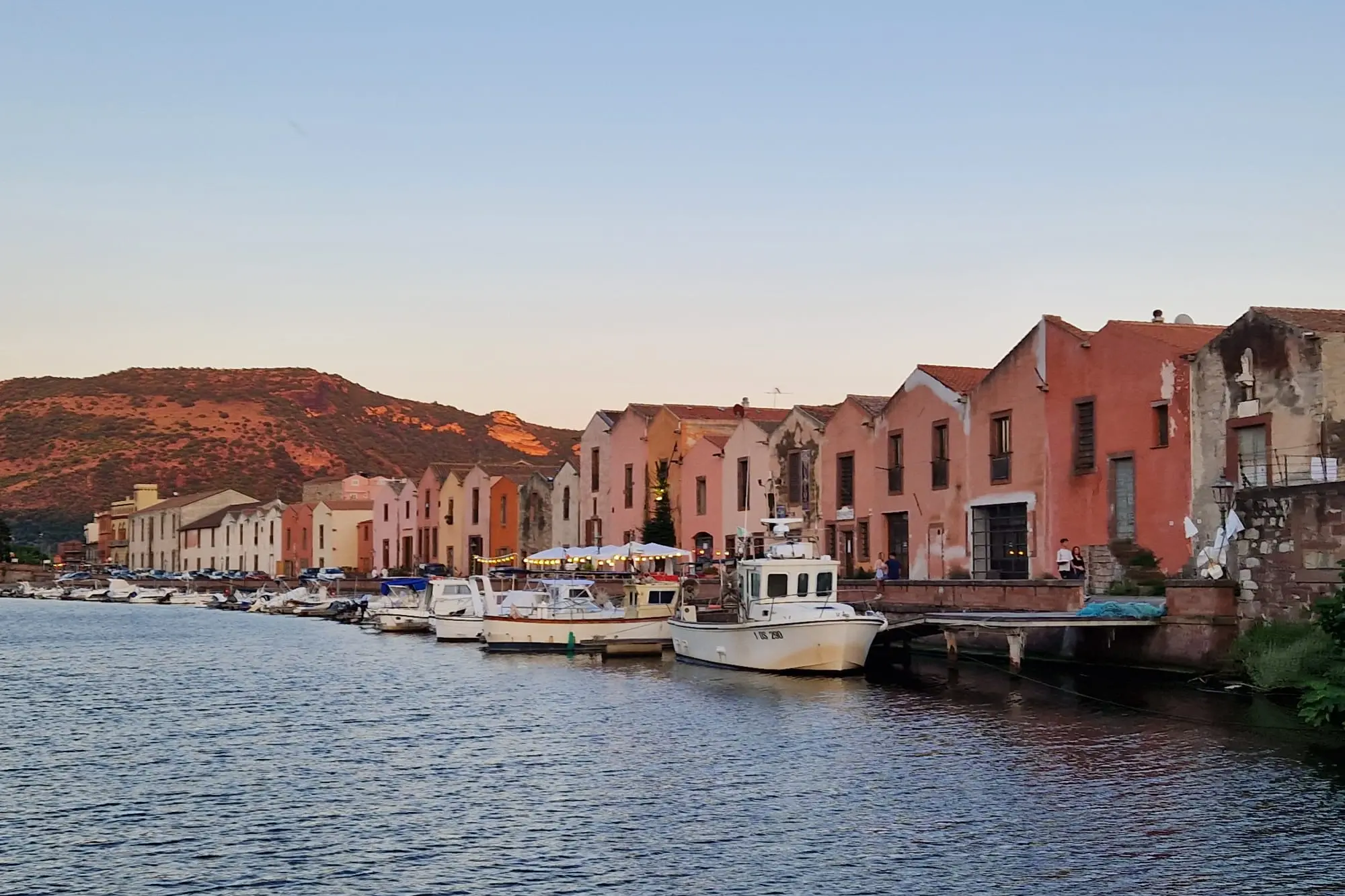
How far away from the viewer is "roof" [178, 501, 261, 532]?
15100cm

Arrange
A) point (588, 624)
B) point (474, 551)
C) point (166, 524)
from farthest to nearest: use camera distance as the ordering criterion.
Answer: point (166, 524), point (474, 551), point (588, 624)

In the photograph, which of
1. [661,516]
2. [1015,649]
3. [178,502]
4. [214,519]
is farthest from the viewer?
[178,502]

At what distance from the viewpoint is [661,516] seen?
78312 millimetres

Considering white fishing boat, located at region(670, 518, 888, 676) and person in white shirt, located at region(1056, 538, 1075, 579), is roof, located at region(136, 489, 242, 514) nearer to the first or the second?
white fishing boat, located at region(670, 518, 888, 676)

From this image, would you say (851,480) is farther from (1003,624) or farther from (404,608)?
(404,608)

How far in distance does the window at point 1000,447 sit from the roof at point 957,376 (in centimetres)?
237

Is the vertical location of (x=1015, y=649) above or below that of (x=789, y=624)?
below

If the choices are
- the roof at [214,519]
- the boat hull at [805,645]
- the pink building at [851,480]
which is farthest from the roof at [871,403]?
the roof at [214,519]

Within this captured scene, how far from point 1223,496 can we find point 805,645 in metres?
11.6

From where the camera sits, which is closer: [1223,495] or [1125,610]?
[1125,610]

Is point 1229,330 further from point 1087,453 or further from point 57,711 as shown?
point 57,711

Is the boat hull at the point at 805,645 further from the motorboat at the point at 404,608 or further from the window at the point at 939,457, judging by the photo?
the motorboat at the point at 404,608

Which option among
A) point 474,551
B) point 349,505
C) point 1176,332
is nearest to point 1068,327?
point 1176,332

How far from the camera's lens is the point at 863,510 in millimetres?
60656
